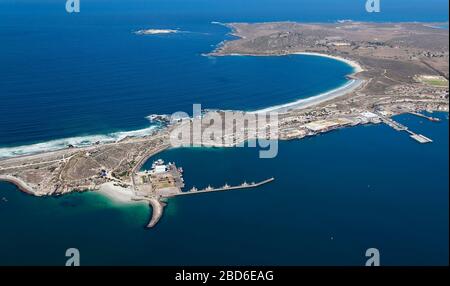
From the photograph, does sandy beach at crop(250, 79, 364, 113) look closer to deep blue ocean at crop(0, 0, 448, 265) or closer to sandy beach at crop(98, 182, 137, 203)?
deep blue ocean at crop(0, 0, 448, 265)

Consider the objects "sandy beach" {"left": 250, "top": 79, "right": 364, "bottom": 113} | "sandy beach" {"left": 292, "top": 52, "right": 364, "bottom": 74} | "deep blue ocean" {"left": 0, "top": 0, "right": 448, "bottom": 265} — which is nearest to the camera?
"deep blue ocean" {"left": 0, "top": 0, "right": 448, "bottom": 265}

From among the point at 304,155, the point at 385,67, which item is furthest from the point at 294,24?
the point at 304,155

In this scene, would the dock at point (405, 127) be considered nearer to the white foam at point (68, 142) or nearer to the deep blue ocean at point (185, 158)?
the deep blue ocean at point (185, 158)

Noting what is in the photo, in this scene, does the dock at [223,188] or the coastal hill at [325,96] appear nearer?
the dock at [223,188]

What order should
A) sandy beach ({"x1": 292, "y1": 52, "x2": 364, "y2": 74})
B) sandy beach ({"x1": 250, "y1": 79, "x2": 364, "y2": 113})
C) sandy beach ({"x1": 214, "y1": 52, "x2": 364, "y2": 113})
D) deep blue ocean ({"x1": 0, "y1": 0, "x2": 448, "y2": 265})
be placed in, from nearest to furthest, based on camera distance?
deep blue ocean ({"x1": 0, "y1": 0, "x2": 448, "y2": 265}) → sandy beach ({"x1": 250, "y1": 79, "x2": 364, "y2": 113}) → sandy beach ({"x1": 214, "y1": 52, "x2": 364, "y2": 113}) → sandy beach ({"x1": 292, "y1": 52, "x2": 364, "y2": 74})

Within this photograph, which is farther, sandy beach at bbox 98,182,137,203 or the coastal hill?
the coastal hill

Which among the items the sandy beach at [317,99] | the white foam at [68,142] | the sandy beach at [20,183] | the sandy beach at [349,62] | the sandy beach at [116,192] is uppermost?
the sandy beach at [349,62]

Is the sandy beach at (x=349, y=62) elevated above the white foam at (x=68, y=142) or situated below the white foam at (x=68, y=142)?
above

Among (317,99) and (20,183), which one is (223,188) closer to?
(20,183)

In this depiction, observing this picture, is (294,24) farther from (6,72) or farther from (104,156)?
(104,156)

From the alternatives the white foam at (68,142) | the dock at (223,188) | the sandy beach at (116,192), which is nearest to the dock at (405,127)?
the dock at (223,188)

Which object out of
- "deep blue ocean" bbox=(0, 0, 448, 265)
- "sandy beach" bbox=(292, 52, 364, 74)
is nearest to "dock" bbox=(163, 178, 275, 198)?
"deep blue ocean" bbox=(0, 0, 448, 265)
